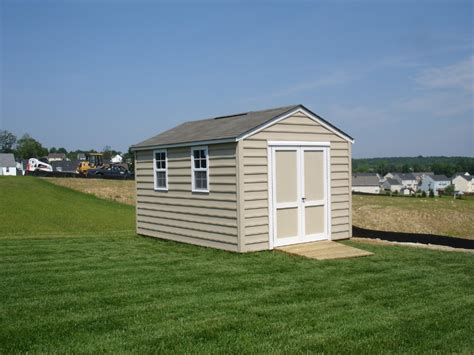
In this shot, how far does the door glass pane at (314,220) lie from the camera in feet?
39.9

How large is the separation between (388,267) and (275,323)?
13.7 ft

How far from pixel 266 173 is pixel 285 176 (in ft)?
1.87

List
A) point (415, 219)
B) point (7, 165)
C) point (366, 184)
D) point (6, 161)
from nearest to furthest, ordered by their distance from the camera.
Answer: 1. point (415, 219)
2. point (7, 165)
3. point (6, 161)
4. point (366, 184)

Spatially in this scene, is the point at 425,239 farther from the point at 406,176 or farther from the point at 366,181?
the point at 406,176

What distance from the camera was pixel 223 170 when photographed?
11500 millimetres

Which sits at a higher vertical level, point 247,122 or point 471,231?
point 247,122

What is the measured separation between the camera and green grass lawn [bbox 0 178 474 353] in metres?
5.32

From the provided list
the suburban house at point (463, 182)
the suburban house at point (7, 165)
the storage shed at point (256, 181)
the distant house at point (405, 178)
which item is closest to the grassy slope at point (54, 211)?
the storage shed at point (256, 181)

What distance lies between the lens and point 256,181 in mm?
11250

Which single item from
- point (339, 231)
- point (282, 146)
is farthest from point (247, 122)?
point (339, 231)

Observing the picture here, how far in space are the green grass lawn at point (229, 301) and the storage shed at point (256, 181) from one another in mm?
860

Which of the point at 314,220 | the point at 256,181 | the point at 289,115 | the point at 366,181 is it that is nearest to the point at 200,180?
the point at 256,181

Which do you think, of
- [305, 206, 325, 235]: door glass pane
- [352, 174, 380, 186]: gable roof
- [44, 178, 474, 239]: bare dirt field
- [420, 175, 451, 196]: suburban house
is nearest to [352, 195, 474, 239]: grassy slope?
[44, 178, 474, 239]: bare dirt field

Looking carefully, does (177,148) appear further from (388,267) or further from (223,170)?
(388,267)
